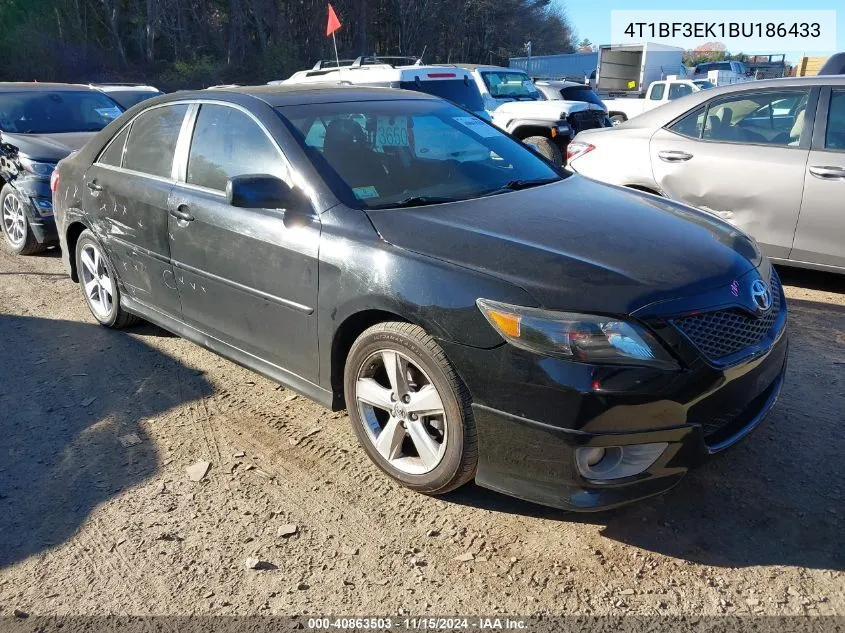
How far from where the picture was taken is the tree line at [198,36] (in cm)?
3006

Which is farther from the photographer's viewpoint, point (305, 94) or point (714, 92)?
point (714, 92)

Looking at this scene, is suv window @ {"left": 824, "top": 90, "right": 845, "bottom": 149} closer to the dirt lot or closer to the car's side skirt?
the dirt lot

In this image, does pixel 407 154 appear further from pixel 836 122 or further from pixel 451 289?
pixel 836 122

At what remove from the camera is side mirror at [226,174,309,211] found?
3.15 m

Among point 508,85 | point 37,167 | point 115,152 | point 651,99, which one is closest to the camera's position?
point 115,152

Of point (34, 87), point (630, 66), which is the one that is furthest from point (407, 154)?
point (630, 66)

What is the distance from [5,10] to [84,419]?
32590 millimetres

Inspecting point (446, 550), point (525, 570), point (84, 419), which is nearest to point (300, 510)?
point (446, 550)

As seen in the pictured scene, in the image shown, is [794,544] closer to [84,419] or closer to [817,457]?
[817,457]

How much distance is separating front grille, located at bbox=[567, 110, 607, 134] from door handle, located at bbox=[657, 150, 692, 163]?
247 inches

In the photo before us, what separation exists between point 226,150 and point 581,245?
1957 millimetres

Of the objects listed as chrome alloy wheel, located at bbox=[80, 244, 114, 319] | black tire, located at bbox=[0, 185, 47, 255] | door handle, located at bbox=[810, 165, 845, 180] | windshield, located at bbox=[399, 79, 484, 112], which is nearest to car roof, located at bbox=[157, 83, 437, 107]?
chrome alloy wheel, located at bbox=[80, 244, 114, 319]

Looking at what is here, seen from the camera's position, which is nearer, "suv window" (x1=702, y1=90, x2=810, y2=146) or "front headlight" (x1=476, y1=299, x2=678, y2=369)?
"front headlight" (x1=476, y1=299, x2=678, y2=369)

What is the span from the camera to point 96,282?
4988mm
